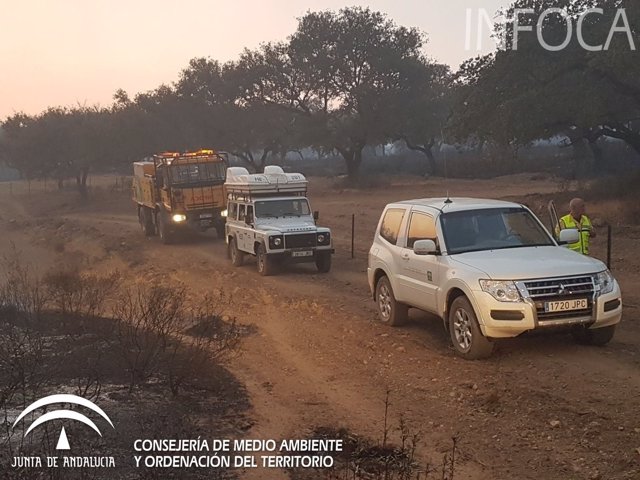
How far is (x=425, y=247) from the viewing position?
28.5 ft

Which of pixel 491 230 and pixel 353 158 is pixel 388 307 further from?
pixel 353 158

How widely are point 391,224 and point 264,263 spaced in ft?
20.6

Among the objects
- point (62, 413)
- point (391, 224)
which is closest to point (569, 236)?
point (391, 224)

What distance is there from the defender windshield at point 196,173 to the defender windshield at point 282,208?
6.52 meters

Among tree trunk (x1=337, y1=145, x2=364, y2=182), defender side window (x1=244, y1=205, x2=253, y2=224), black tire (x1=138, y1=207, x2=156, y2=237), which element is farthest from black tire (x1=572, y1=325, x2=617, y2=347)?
tree trunk (x1=337, y1=145, x2=364, y2=182)

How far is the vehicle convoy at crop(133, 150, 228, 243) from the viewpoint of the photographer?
2298 centimetres

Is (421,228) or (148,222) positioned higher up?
(421,228)

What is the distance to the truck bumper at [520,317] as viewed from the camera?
7.46 m

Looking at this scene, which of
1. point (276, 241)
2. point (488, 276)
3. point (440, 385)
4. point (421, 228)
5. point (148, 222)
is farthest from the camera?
point (148, 222)

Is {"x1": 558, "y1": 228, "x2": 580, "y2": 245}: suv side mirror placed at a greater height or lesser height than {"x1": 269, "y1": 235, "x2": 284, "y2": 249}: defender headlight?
greater

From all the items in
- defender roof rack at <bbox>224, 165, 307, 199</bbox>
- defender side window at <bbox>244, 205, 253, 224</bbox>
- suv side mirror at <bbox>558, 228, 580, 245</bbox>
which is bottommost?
defender side window at <bbox>244, 205, 253, 224</bbox>

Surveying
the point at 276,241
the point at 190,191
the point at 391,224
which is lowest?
the point at 276,241

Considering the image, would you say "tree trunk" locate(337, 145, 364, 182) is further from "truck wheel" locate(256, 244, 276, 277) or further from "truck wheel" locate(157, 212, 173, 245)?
"truck wheel" locate(256, 244, 276, 277)

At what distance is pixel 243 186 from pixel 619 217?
450 inches
